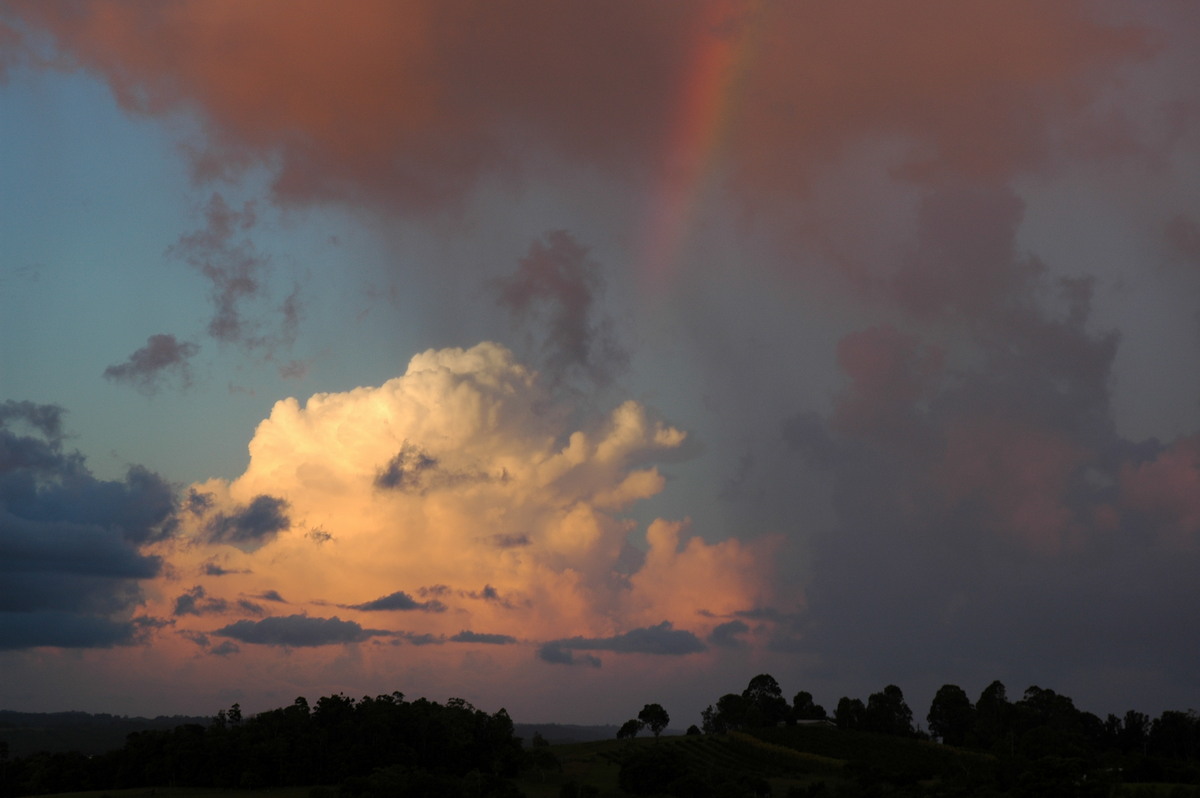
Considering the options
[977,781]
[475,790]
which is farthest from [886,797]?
[475,790]

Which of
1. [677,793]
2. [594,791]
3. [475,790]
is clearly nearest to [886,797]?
[677,793]

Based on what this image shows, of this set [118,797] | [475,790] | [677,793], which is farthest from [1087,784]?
[118,797]

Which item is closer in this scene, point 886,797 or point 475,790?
point 886,797

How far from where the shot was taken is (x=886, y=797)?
182 m

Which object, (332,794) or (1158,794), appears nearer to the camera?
(1158,794)

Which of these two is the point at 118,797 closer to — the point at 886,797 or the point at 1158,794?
the point at 886,797

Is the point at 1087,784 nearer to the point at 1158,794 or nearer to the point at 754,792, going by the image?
the point at 1158,794

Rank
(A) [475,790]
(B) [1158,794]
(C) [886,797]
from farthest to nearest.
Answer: (A) [475,790], (C) [886,797], (B) [1158,794]

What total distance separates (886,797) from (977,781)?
2659 cm

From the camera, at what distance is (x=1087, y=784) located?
172000 mm

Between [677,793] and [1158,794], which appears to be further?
[677,793]

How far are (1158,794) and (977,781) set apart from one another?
117 feet

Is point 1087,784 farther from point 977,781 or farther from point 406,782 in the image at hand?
point 406,782

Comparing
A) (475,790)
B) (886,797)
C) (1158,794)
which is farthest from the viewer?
(475,790)
